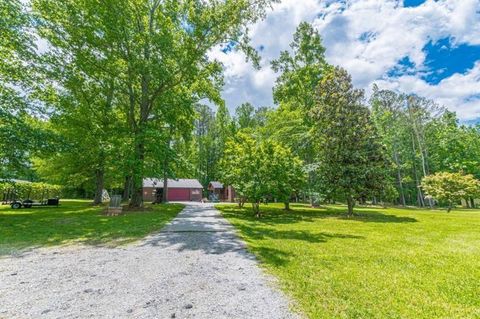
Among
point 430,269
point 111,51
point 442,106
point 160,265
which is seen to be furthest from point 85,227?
point 442,106

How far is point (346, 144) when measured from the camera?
1670 cm

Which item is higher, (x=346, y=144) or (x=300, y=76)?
(x=300, y=76)

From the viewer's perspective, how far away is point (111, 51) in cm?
1681

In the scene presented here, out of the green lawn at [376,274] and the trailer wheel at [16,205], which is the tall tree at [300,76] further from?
the trailer wheel at [16,205]

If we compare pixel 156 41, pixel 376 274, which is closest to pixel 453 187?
pixel 376 274

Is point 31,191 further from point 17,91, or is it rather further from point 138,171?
point 138,171

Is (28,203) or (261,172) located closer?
(261,172)

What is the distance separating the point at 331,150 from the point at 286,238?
10.3 m

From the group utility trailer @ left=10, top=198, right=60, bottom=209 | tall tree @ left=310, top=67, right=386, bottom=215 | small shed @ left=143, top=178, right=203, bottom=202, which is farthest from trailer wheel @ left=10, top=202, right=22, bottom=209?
small shed @ left=143, top=178, right=203, bottom=202

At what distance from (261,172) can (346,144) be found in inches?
241

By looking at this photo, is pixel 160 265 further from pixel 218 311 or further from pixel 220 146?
pixel 220 146

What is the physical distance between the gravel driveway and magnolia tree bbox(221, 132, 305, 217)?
28.5ft

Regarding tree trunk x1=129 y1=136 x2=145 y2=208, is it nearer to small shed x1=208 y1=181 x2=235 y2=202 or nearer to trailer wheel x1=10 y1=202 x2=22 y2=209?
trailer wheel x1=10 y1=202 x2=22 y2=209

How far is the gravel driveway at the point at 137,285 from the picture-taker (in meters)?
3.16
